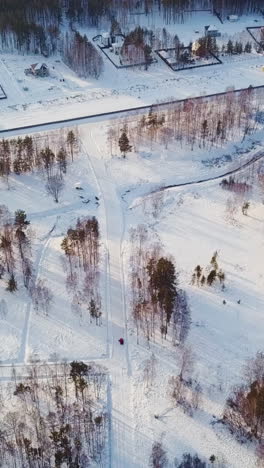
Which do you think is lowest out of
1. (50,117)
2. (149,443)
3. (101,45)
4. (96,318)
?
(149,443)

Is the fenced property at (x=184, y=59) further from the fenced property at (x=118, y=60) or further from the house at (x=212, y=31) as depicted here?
the house at (x=212, y=31)

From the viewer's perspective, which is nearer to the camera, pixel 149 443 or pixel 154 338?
pixel 149 443

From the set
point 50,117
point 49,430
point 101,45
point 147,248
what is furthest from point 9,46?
point 49,430

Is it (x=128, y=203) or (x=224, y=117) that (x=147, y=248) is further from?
(x=224, y=117)

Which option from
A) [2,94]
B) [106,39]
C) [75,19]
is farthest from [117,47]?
[2,94]

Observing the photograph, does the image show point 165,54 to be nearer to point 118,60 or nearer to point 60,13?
point 118,60

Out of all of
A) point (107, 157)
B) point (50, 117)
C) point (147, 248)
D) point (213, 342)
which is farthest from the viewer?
point (50, 117)
